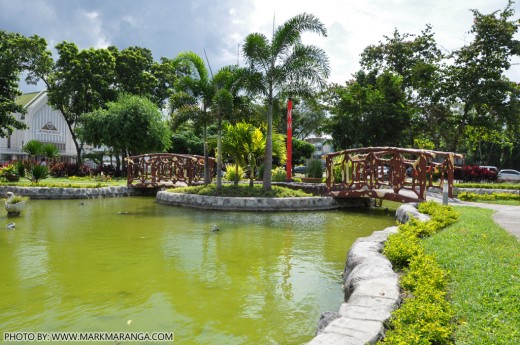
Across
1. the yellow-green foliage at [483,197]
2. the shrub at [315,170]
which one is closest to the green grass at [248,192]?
the yellow-green foliage at [483,197]

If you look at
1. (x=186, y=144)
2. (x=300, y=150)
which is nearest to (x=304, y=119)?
(x=300, y=150)

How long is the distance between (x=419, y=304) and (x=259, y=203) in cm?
1218

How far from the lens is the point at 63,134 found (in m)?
46.9

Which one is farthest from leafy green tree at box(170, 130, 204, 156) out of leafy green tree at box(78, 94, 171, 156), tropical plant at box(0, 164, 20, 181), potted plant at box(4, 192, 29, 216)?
potted plant at box(4, 192, 29, 216)

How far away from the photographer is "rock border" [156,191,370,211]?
51.3ft

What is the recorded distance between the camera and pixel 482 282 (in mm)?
4094

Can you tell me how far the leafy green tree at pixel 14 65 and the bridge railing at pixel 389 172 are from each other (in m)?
17.7

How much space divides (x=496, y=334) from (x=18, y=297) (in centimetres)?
525

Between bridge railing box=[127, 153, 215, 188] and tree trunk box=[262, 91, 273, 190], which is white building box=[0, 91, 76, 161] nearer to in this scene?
bridge railing box=[127, 153, 215, 188]

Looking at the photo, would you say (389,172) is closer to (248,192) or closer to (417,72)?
(248,192)

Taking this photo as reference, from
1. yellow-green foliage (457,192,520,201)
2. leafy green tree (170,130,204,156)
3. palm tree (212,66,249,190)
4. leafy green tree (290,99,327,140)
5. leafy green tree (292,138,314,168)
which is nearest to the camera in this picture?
yellow-green foliage (457,192,520,201)

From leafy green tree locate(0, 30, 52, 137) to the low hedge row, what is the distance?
23.7 m

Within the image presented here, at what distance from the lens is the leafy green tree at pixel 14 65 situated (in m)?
23.5

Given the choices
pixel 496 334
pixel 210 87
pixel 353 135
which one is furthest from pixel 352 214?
pixel 353 135
